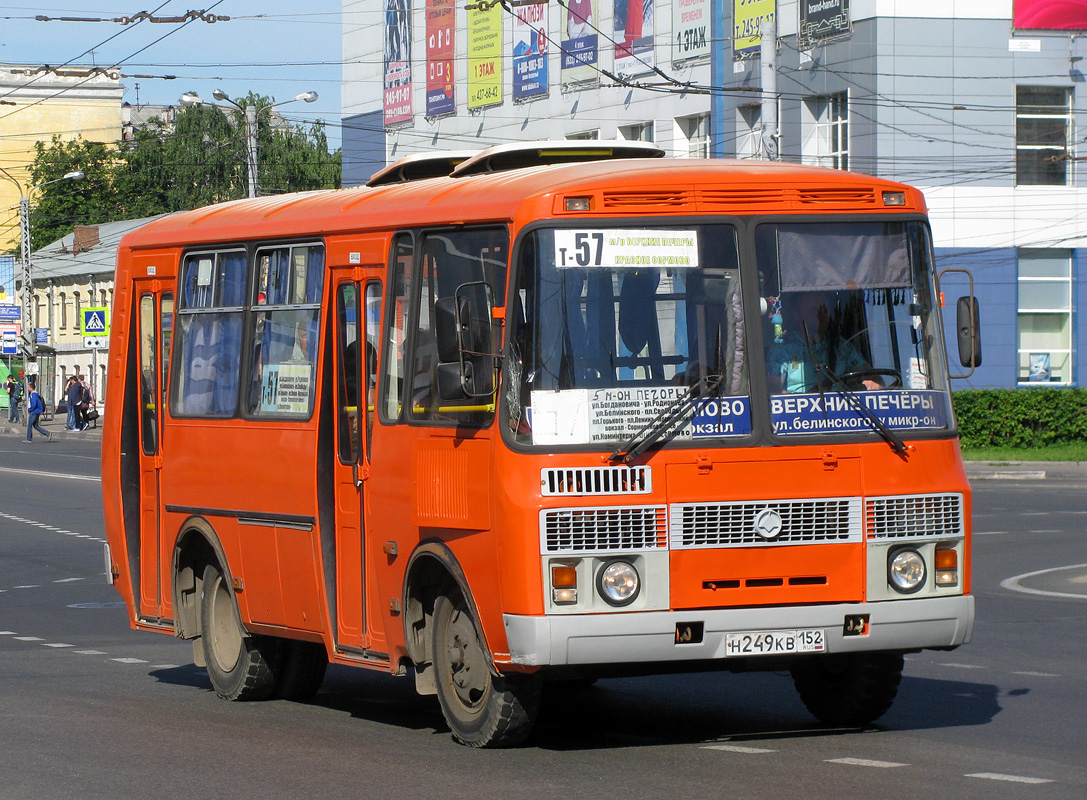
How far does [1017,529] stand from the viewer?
20.4 m

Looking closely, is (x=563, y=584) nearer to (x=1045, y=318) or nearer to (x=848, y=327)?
(x=848, y=327)

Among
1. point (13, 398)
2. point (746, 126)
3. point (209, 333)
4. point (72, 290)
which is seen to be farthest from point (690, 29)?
point (72, 290)

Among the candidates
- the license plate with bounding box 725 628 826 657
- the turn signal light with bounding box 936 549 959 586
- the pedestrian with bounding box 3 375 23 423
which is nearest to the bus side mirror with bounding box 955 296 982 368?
the turn signal light with bounding box 936 549 959 586

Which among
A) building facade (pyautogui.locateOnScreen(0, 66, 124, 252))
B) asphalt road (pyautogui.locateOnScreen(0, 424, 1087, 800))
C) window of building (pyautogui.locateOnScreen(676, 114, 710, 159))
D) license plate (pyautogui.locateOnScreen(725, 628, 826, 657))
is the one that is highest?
building facade (pyautogui.locateOnScreen(0, 66, 124, 252))

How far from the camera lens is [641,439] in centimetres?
772

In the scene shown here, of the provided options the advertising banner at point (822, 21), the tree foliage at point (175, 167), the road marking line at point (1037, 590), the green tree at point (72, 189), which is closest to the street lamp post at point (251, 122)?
the advertising banner at point (822, 21)

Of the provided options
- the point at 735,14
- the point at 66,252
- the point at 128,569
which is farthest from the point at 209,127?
the point at 128,569

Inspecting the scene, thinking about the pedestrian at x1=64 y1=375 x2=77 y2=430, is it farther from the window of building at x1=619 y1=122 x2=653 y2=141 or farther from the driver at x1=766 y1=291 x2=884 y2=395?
the driver at x1=766 y1=291 x2=884 y2=395

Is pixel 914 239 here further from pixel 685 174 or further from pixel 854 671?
pixel 854 671

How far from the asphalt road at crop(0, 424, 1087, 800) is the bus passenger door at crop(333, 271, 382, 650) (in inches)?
25.0

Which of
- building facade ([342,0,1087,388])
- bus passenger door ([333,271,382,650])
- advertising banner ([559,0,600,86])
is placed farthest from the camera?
advertising banner ([559,0,600,86])

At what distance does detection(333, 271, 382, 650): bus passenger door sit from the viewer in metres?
9.09

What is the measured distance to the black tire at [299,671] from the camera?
10.4 m

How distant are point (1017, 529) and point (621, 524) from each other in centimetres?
1373
